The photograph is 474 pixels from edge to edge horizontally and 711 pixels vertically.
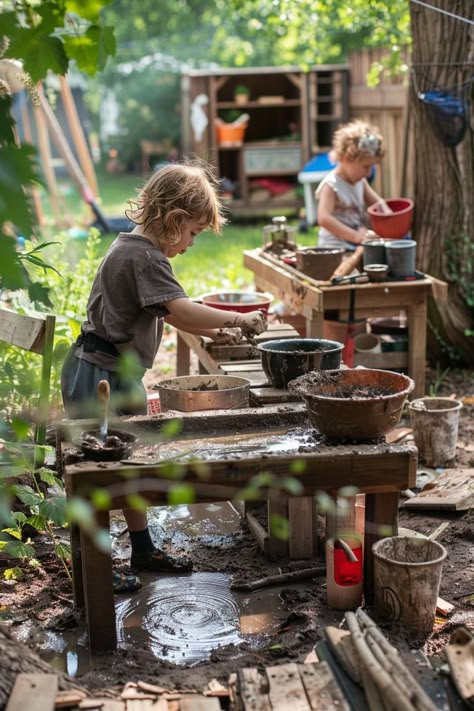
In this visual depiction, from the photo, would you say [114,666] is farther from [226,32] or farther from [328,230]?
[226,32]

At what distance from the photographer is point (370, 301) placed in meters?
6.92

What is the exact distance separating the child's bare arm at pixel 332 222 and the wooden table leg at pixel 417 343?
0.93m

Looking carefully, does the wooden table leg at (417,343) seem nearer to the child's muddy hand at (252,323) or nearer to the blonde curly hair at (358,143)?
the blonde curly hair at (358,143)

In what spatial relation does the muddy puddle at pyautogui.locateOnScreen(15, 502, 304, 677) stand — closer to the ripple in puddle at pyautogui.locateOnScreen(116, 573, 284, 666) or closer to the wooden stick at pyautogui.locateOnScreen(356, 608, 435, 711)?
the ripple in puddle at pyautogui.locateOnScreen(116, 573, 284, 666)

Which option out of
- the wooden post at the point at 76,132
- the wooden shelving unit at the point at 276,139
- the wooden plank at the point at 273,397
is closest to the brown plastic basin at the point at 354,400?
the wooden plank at the point at 273,397

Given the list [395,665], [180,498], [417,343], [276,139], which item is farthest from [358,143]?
[276,139]

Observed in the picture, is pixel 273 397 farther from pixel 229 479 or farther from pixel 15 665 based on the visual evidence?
pixel 15 665

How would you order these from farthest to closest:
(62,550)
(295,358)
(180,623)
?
(295,358) < (62,550) < (180,623)

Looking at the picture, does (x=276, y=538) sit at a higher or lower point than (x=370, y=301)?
lower

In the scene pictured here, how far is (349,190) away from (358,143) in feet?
1.45

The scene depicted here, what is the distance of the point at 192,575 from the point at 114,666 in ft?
3.11

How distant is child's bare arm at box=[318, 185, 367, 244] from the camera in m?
7.80

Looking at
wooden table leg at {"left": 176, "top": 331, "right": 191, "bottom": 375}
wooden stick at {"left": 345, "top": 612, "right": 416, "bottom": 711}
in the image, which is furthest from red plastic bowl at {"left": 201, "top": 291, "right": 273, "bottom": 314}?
wooden stick at {"left": 345, "top": 612, "right": 416, "bottom": 711}

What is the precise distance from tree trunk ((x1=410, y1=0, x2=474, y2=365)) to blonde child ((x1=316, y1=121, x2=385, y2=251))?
0.39 meters
